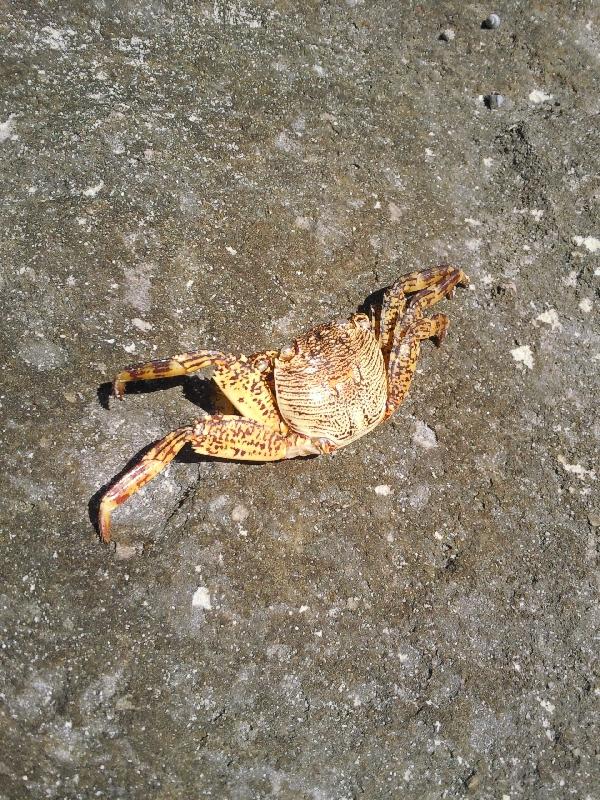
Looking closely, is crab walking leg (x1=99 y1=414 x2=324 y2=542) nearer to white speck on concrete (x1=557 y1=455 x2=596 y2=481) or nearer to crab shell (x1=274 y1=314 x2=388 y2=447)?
crab shell (x1=274 y1=314 x2=388 y2=447)

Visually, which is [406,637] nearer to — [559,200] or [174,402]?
[174,402]

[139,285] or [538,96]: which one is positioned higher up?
[538,96]


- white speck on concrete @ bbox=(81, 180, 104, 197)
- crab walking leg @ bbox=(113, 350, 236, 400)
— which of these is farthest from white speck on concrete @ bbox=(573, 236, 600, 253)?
white speck on concrete @ bbox=(81, 180, 104, 197)

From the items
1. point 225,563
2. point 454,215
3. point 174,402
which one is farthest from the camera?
point 454,215

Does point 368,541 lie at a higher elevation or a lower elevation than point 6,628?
higher

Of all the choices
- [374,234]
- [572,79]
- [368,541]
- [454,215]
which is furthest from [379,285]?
[572,79]

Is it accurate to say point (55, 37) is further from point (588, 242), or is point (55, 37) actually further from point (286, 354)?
point (588, 242)

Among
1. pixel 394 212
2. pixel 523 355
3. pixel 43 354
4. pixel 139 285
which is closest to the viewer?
pixel 43 354

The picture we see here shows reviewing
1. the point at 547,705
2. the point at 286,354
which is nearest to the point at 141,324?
the point at 286,354
